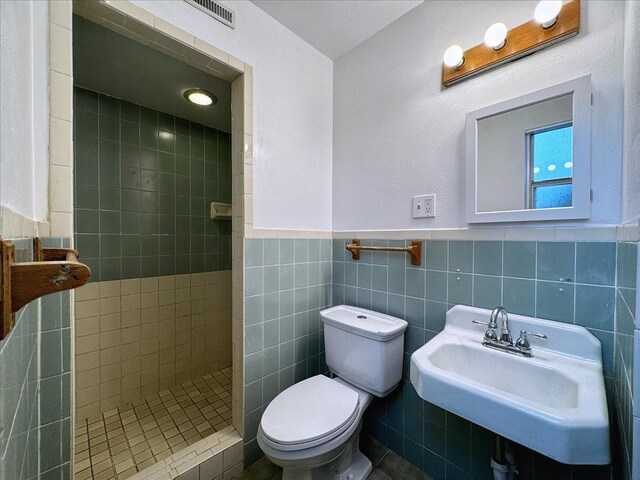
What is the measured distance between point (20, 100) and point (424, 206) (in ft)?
4.48

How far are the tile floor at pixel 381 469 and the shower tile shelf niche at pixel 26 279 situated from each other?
1.47 metres

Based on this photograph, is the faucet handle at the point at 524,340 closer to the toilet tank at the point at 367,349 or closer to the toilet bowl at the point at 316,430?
the toilet tank at the point at 367,349

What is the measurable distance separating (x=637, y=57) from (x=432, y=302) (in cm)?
101

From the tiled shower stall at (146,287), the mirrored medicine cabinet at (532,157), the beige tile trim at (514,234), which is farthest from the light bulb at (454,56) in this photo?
the tiled shower stall at (146,287)

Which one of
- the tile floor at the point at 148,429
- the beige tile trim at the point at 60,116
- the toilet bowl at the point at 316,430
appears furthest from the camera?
the tile floor at the point at 148,429

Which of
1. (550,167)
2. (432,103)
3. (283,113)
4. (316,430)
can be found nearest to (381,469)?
(316,430)

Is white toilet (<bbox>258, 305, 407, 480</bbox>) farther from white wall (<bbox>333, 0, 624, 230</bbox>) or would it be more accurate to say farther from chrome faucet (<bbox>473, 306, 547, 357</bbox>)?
white wall (<bbox>333, 0, 624, 230</bbox>)

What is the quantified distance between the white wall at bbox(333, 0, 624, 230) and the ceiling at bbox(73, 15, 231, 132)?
908mm

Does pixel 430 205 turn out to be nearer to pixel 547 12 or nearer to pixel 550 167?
pixel 550 167

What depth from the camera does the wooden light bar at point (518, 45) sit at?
92cm

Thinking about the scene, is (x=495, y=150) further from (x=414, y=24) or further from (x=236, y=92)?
(x=236, y=92)

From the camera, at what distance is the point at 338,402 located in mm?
1154

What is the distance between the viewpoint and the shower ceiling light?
1.70m

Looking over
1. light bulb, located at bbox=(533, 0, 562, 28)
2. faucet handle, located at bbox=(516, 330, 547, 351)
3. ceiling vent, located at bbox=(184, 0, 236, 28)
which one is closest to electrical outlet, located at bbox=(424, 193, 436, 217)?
→ faucet handle, located at bbox=(516, 330, 547, 351)
